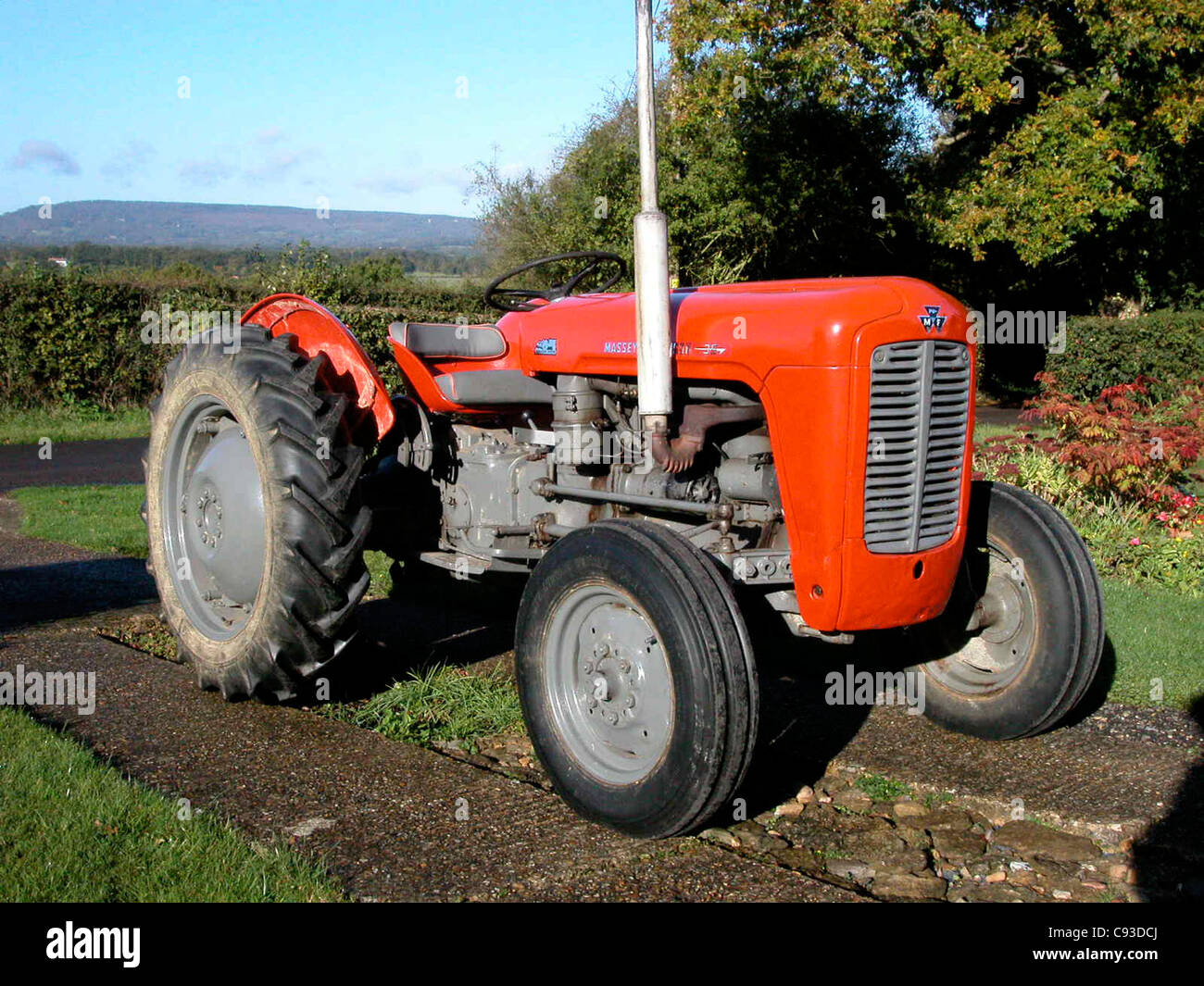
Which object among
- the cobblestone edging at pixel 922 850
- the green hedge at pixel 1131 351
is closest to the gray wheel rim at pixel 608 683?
the cobblestone edging at pixel 922 850

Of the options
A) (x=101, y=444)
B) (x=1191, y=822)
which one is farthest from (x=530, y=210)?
(x=1191, y=822)

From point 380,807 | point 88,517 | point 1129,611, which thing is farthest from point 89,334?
point 1129,611

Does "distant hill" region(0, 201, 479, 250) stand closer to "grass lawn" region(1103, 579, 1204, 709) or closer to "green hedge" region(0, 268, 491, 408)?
"green hedge" region(0, 268, 491, 408)

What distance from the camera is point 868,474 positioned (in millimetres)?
3660

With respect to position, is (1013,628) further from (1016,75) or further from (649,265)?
(1016,75)

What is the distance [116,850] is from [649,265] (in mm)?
2463

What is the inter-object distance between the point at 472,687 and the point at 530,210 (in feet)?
69.1

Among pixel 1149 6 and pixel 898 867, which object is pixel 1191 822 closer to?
pixel 898 867

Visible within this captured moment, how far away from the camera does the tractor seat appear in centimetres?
504

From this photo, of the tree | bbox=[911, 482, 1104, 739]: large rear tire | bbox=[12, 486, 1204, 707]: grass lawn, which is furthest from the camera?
the tree

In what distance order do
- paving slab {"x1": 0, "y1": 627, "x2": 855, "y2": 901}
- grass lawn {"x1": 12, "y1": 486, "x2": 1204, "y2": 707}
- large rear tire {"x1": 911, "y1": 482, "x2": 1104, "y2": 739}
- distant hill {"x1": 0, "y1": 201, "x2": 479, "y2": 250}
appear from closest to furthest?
1. paving slab {"x1": 0, "y1": 627, "x2": 855, "y2": 901}
2. large rear tire {"x1": 911, "y1": 482, "x2": 1104, "y2": 739}
3. grass lawn {"x1": 12, "y1": 486, "x2": 1204, "y2": 707}
4. distant hill {"x1": 0, "y1": 201, "x2": 479, "y2": 250}

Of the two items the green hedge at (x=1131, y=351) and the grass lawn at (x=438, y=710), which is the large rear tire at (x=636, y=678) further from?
the green hedge at (x=1131, y=351)

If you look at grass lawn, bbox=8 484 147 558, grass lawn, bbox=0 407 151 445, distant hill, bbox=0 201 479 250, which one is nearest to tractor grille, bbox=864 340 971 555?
grass lawn, bbox=8 484 147 558

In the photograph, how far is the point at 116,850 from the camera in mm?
3410
